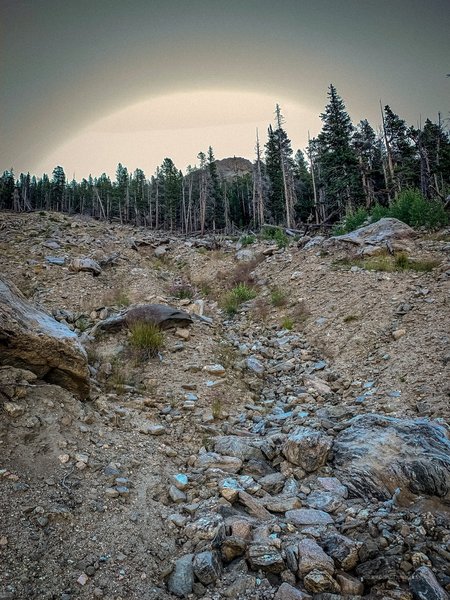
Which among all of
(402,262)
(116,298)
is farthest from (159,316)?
(402,262)

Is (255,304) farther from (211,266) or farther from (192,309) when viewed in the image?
(211,266)

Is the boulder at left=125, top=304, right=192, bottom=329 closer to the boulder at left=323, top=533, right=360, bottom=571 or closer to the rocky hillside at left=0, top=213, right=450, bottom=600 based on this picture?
the rocky hillside at left=0, top=213, right=450, bottom=600

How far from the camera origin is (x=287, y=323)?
954cm

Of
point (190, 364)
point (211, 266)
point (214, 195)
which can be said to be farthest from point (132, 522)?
point (214, 195)

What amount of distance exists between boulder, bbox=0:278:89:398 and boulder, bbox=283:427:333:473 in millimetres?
3214

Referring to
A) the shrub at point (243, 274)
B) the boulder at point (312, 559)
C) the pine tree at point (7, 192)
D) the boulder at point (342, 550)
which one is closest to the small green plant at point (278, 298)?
the shrub at point (243, 274)

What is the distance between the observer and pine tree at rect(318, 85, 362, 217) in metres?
28.9

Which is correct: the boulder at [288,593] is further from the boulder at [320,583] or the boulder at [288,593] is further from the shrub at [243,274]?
the shrub at [243,274]

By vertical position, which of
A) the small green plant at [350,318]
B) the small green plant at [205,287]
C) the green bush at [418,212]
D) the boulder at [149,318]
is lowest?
the small green plant at [350,318]

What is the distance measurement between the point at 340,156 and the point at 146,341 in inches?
1153

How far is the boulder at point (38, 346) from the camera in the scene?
167 inches

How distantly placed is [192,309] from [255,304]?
2362mm

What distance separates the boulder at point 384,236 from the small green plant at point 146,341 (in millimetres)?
8639

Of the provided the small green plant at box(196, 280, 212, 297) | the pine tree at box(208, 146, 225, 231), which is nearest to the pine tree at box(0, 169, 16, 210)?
the pine tree at box(208, 146, 225, 231)
